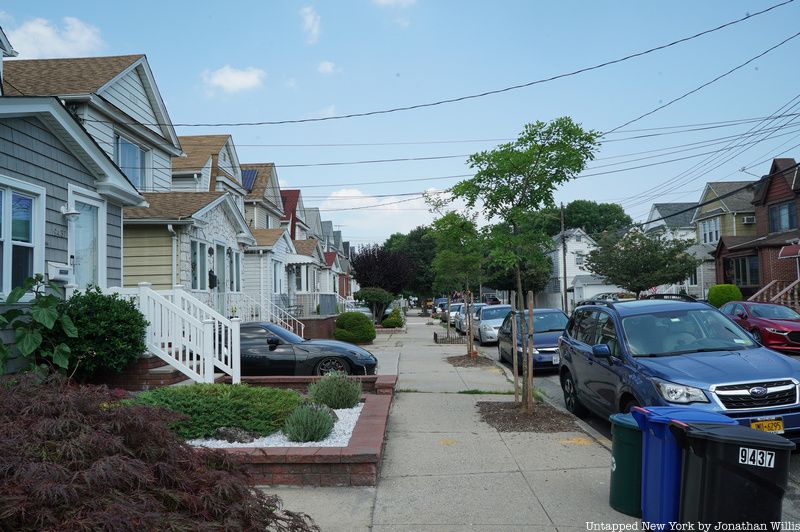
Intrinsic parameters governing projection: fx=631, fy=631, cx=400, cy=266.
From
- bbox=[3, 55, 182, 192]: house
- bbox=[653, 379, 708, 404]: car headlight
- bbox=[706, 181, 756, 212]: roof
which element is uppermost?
bbox=[706, 181, 756, 212]: roof

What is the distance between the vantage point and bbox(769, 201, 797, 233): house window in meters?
34.6

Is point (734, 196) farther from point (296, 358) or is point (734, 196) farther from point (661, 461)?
point (661, 461)

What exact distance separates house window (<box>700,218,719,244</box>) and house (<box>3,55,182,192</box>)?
38.3 meters

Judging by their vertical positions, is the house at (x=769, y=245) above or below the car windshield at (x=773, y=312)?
above

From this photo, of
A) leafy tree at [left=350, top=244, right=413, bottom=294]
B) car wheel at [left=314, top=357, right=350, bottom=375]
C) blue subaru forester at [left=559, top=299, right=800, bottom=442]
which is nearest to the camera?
blue subaru forester at [left=559, top=299, right=800, bottom=442]

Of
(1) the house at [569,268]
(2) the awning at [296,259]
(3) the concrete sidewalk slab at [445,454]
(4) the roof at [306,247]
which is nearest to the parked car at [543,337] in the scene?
(3) the concrete sidewalk slab at [445,454]

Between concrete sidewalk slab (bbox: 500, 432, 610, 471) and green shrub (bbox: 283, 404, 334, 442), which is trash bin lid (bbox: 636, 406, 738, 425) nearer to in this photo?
concrete sidewalk slab (bbox: 500, 432, 610, 471)

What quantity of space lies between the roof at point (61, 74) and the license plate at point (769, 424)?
1425 centimetres

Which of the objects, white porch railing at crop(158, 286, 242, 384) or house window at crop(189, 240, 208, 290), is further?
house window at crop(189, 240, 208, 290)

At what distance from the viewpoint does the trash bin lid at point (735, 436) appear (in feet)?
12.0

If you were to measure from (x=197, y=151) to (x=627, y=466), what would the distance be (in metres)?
22.3

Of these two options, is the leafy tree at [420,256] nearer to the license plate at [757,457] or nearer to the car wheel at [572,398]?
the car wheel at [572,398]

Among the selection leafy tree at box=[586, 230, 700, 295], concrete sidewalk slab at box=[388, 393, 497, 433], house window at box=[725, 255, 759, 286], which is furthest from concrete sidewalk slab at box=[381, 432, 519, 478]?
house window at box=[725, 255, 759, 286]

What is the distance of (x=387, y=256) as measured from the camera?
1700 inches
